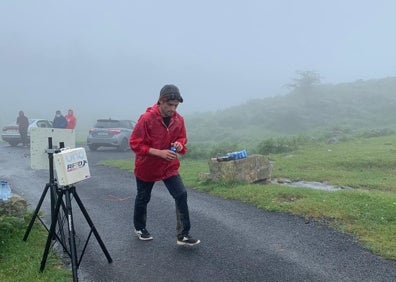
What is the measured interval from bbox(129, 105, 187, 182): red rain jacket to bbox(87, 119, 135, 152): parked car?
630 inches

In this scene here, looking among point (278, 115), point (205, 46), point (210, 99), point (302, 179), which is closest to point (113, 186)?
point (302, 179)

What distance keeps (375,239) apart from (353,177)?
603cm

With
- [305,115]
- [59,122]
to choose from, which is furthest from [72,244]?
[305,115]

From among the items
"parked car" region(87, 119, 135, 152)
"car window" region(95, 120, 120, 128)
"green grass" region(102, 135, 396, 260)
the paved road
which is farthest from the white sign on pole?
"car window" region(95, 120, 120, 128)

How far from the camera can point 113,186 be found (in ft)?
36.8

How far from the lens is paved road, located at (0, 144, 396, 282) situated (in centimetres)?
500

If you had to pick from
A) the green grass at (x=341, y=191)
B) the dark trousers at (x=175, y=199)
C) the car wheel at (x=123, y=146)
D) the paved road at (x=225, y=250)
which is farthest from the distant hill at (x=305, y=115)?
the dark trousers at (x=175, y=199)

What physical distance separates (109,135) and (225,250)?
54.4 ft

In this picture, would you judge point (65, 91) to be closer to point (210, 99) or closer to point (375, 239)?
point (210, 99)

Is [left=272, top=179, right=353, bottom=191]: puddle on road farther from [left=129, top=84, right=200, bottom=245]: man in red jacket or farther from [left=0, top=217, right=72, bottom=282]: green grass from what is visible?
[left=0, top=217, right=72, bottom=282]: green grass

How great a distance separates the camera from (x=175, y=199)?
597 centimetres

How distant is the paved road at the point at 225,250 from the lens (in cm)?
500

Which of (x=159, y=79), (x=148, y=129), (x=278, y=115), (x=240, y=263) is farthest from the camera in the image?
(x=159, y=79)

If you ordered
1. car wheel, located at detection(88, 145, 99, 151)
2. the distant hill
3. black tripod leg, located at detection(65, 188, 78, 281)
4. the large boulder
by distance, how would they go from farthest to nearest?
the distant hill → car wheel, located at detection(88, 145, 99, 151) → the large boulder → black tripod leg, located at detection(65, 188, 78, 281)
